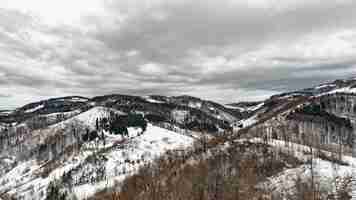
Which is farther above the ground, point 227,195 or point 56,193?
point 227,195

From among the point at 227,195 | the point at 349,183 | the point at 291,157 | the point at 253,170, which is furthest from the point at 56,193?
the point at 291,157

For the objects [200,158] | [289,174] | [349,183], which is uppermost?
[349,183]

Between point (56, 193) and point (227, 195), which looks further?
point (56, 193)

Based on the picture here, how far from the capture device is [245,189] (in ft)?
250

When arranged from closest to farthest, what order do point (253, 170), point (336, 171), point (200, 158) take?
point (336, 171) < point (253, 170) < point (200, 158)

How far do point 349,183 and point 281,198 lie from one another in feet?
58.5

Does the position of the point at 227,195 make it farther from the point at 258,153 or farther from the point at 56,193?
the point at 258,153

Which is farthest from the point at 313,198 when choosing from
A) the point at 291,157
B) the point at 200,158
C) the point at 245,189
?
the point at 200,158

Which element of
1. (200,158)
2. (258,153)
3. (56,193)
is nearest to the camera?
(56,193)

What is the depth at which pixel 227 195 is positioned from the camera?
218 ft

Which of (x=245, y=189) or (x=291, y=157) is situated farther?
(x=291, y=157)

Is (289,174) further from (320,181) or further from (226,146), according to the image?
(226,146)

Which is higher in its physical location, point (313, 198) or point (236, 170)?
point (313, 198)

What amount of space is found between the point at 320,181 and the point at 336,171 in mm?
13613
